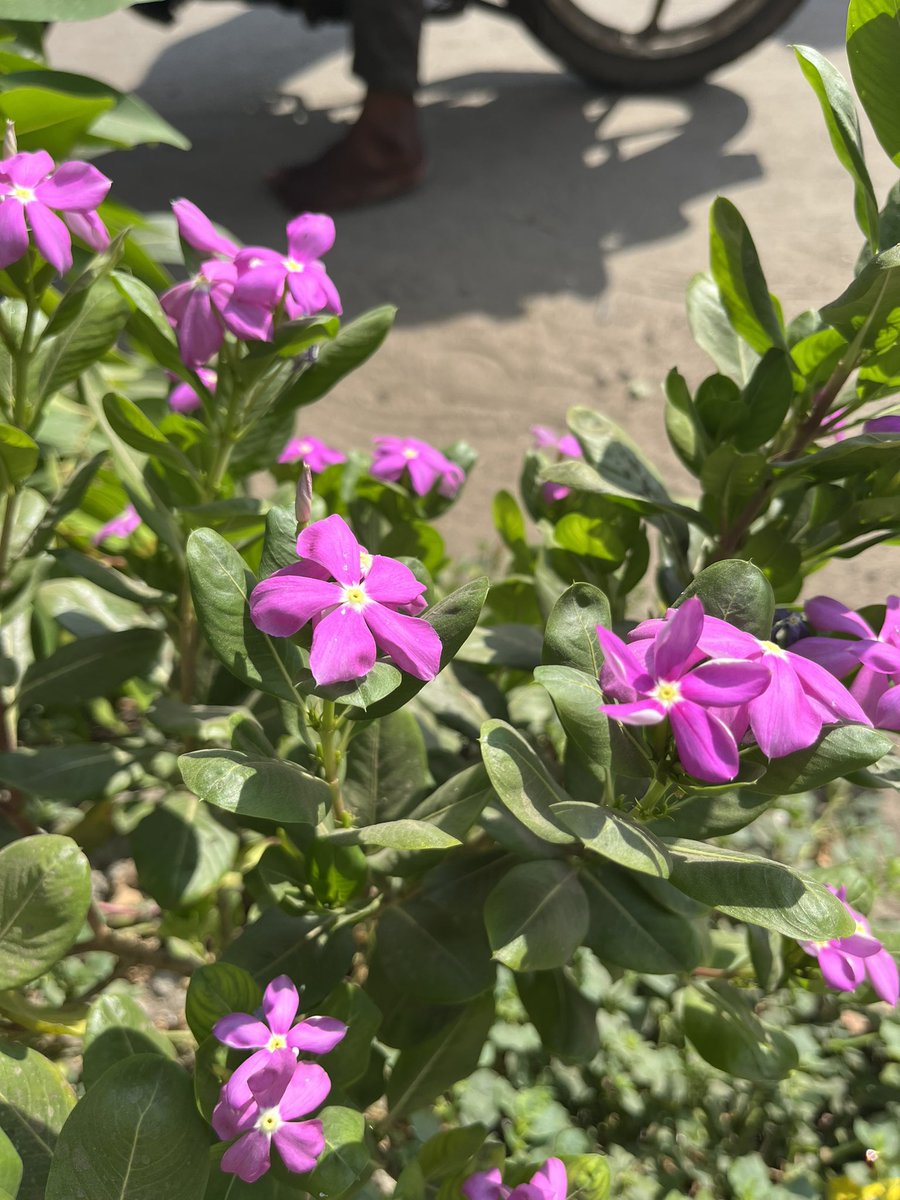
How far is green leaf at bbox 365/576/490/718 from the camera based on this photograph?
31.5 inches

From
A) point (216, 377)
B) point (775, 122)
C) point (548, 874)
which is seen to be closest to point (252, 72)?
point (775, 122)

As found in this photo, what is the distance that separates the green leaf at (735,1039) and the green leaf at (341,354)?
2.67ft

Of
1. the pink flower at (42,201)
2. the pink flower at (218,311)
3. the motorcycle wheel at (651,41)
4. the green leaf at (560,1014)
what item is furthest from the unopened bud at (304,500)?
the motorcycle wheel at (651,41)

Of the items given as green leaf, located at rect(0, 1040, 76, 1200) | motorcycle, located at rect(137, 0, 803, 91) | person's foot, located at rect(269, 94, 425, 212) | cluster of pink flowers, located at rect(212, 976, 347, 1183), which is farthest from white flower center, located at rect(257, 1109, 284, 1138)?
motorcycle, located at rect(137, 0, 803, 91)

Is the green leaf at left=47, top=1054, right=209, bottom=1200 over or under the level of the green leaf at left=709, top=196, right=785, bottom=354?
under

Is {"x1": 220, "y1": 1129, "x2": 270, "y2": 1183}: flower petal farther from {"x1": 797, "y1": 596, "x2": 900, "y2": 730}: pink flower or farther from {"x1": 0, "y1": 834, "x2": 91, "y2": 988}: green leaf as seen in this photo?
{"x1": 797, "y1": 596, "x2": 900, "y2": 730}: pink flower

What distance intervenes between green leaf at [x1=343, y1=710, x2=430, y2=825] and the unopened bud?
30 centimetres

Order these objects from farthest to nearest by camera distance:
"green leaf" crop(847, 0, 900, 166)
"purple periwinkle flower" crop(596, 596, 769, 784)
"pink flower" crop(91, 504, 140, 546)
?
"pink flower" crop(91, 504, 140, 546), "green leaf" crop(847, 0, 900, 166), "purple periwinkle flower" crop(596, 596, 769, 784)

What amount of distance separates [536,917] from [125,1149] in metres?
0.37

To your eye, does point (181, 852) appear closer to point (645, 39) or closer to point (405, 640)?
point (405, 640)

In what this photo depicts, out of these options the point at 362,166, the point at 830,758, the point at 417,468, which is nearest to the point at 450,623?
the point at 830,758

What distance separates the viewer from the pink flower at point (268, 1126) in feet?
2.64

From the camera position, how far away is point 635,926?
102cm

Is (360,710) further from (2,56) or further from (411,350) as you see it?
(411,350)
